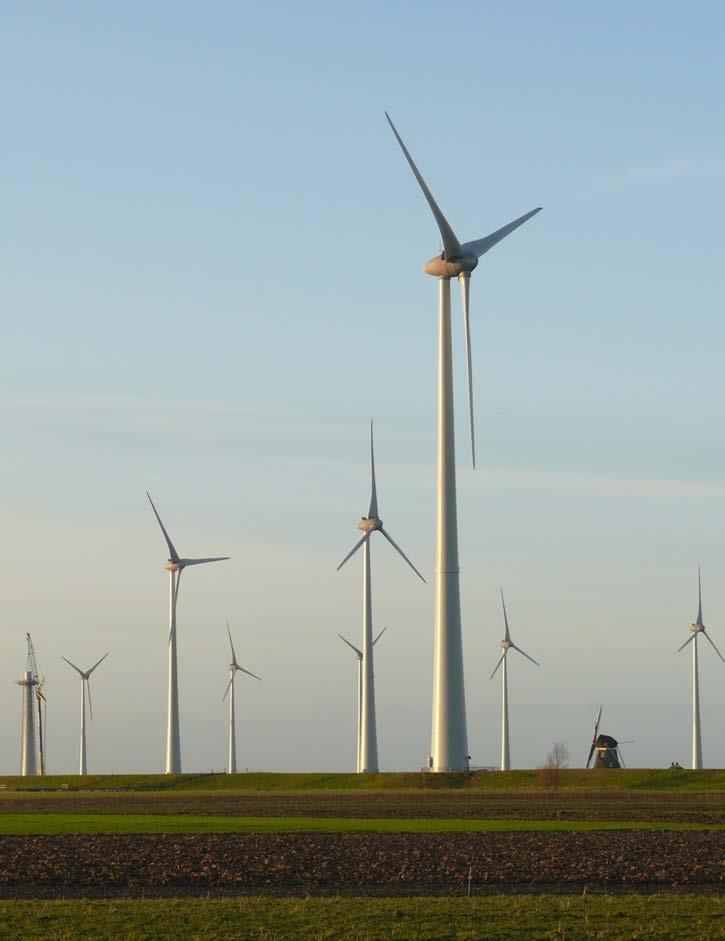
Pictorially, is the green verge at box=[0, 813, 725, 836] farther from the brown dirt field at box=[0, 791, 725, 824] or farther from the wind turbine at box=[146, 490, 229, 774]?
the wind turbine at box=[146, 490, 229, 774]

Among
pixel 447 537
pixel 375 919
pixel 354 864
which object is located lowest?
pixel 354 864

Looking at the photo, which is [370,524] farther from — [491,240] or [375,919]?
[375,919]

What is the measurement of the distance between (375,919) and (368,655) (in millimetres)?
93301

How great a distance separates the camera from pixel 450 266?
333ft

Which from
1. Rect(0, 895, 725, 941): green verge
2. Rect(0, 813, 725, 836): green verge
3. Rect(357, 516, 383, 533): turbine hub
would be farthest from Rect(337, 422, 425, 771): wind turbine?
Rect(0, 895, 725, 941): green verge

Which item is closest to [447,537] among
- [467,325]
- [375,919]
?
[467,325]

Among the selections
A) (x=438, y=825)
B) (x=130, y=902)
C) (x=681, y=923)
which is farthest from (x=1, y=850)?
(x=681, y=923)

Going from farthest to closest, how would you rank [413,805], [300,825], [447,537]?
[447,537] → [413,805] → [300,825]

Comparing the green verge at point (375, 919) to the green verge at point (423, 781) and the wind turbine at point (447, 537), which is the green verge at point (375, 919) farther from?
the green verge at point (423, 781)

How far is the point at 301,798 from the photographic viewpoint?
A: 101 meters

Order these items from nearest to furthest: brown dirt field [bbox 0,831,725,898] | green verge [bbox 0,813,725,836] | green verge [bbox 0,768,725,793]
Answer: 1. brown dirt field [bbox 0,831,725,898]
2. green verge [bbox 0,813,725,836]
3. green verge [bbox 0,768,725,793]

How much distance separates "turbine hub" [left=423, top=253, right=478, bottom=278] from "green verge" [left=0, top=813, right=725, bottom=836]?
42239 millimetres

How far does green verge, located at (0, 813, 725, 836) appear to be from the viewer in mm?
63031

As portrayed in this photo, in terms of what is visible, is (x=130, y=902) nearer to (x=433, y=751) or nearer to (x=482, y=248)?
(x=433, y=751)
